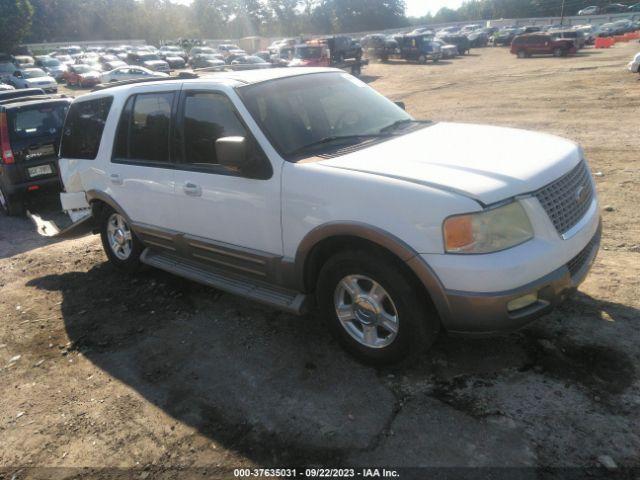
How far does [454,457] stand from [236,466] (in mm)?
1144

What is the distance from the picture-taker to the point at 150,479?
275 centimetres

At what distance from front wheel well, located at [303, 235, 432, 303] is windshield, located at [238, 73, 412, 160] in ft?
2.23

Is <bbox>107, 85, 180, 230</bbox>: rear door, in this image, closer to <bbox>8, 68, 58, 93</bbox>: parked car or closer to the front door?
the front door

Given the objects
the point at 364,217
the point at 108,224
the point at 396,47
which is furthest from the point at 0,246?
the point at 396,47

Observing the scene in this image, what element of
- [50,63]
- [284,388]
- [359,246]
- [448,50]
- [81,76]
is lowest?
[81,76]

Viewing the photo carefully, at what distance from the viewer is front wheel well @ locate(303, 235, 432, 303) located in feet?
10.1

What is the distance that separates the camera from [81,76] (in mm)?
35781

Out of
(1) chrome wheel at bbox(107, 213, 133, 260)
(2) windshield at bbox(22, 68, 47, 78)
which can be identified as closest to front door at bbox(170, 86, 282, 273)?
(1) chrome wheel at bbox(107, 213, 133, 260)

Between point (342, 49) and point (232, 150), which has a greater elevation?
point (232, 150)

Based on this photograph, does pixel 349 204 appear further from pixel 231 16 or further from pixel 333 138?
pixel 231 16

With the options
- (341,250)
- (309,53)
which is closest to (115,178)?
(341,250)

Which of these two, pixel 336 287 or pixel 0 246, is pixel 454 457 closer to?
pixel 336 287

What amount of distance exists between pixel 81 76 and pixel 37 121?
31272mm

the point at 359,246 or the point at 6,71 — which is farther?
the point at 6,71
